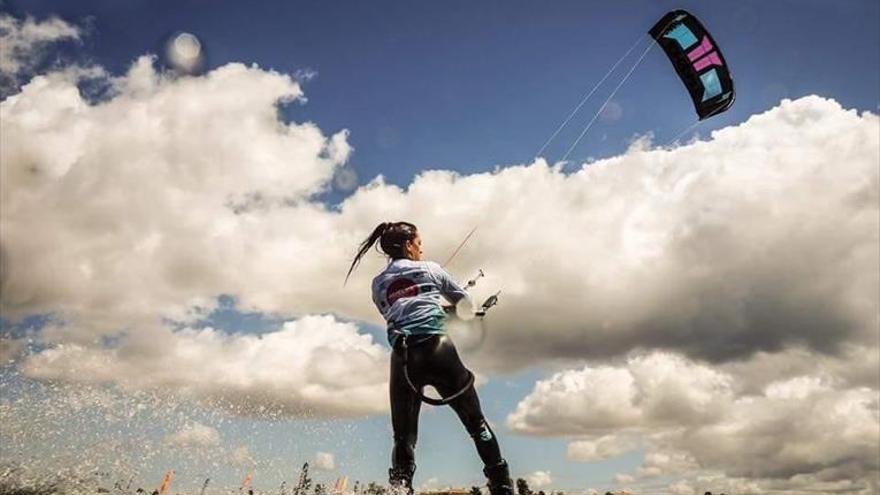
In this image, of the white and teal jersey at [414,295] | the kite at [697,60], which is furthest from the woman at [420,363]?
the kite at [697,60]

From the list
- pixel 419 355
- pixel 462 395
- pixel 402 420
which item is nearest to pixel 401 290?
pixel 419 355

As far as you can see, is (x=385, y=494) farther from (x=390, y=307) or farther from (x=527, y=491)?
(x=527, y=491)

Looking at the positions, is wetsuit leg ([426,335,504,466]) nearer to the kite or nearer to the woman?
the woman

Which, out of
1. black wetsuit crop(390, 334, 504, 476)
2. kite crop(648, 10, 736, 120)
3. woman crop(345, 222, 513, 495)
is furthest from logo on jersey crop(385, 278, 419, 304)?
kite crop(648, 10, 736, 120)

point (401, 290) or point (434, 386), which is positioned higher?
point (401, 290)

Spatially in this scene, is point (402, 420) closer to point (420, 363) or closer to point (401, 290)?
point (420, 363)

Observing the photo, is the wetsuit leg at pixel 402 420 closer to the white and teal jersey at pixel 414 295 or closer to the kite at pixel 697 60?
the white and teal jersey at pixel 414 295

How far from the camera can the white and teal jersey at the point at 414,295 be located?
682cm

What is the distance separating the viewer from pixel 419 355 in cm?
674

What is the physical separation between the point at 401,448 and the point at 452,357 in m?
1.17

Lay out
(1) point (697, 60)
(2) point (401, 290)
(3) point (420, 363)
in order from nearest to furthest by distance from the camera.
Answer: (3) point (420, 363), (2) point (401, 290), (1) point (697, 60)

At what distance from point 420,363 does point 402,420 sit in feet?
2.55

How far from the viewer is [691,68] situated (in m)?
14.1

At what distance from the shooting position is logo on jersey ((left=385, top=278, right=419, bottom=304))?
7.02 metres
